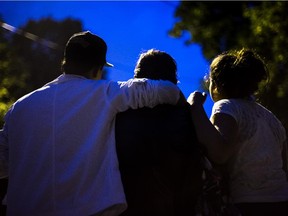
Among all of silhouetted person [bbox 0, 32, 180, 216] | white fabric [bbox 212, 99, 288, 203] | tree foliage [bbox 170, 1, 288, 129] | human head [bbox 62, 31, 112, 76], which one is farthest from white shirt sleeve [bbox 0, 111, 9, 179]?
tree foliage [bbox 170, 1, 288, 129]

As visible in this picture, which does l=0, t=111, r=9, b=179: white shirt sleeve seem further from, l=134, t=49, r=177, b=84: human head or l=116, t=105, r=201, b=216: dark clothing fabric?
l=134, t=49, r=177, b=84: human head

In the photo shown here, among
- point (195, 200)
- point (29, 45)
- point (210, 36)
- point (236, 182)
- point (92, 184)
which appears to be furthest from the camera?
point (29, 45)

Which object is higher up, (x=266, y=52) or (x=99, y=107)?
(x=266, y=52)

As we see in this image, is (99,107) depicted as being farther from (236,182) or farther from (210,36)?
(210,36)

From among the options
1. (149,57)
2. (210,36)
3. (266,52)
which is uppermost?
(210,36)

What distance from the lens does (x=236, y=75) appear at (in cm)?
232

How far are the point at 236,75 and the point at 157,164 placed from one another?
72cm

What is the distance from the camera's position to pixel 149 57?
2.32 meters

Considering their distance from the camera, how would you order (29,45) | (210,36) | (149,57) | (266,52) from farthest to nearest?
(29,45), (210,36), (266,52), (149,57)

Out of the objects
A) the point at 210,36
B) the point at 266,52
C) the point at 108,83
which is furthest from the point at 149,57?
the point at 210,36

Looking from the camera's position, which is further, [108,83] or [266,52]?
[266,52]

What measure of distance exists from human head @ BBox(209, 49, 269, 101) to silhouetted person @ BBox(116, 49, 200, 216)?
0.42 m

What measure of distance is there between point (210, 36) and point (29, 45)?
22.6ft

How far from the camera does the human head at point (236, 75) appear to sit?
2.33 m
